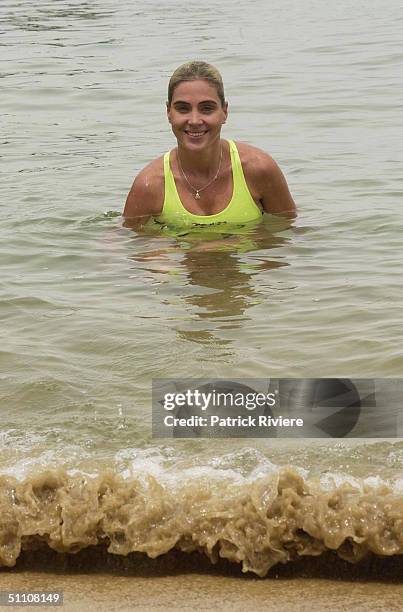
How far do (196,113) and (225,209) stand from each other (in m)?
0.62

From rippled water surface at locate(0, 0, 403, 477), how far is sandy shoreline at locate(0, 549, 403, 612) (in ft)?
1.27

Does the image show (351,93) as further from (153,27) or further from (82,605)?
(82,605)

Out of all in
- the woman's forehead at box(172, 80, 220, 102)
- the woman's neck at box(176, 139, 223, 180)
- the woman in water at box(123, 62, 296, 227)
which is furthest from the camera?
the woman in water at box(123, 62, 296, 227)

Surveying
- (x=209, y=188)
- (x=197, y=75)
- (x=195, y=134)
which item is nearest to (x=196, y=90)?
(x=197, y=75)

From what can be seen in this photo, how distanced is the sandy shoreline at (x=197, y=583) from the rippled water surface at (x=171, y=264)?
0.39m

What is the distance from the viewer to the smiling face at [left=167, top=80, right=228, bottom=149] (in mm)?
5949

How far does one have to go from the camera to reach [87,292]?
5.45 m

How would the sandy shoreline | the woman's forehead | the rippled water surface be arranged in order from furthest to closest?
1. the woman's forehead
2. the rippled water surface
3. the sandy shoreline

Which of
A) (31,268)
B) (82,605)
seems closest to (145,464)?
(82,605)

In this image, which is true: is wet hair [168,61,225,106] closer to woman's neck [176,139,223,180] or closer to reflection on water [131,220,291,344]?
woman's neck [176,139,223,180]

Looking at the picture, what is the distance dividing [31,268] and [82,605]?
3214 millimetres

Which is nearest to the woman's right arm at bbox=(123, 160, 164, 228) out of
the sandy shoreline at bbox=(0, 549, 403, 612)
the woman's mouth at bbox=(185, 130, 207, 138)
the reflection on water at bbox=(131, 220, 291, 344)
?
the reflection on water at bbox=(131, 220, 291, 344)

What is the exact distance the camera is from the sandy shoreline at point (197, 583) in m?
2.86

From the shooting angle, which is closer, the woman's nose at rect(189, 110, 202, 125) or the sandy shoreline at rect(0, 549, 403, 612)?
the sandy shoreline at rect(0, 549, 403, 612)
